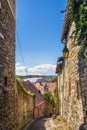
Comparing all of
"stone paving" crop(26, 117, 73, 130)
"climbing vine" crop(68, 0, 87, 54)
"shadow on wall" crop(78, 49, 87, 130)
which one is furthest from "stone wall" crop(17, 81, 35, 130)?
"climbing vine" crop(68, 0, 87, 54)

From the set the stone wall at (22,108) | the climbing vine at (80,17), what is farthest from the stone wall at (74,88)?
the stone wall at (22,108)

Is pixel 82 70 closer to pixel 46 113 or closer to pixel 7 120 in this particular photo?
pixel 7 120

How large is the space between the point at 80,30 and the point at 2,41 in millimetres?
2780

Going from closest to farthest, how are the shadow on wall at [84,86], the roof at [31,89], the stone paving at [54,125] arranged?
1. the shadow on wall at [84,86]
2. the stone paving at [54,125]
3. the roof at [31,89]

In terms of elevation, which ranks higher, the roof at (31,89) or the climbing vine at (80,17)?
the climbing vine at (80,17)

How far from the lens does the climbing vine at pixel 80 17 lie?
675 centimetres

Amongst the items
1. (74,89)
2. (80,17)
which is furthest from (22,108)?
(80,17)

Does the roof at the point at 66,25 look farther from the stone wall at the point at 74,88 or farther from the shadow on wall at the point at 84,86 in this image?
the shadow on wall at the point at 84,86

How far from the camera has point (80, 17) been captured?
6848 mm

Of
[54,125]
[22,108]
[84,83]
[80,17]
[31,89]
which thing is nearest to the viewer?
[80,17]

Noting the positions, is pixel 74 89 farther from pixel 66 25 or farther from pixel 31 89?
pixel 31 89

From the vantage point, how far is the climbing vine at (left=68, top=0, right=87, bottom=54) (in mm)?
6746

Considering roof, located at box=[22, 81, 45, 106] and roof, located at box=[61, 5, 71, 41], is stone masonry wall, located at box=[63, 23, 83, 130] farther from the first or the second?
roof, located at box=[22, 81, 45, 106]

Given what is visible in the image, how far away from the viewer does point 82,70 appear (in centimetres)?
866
